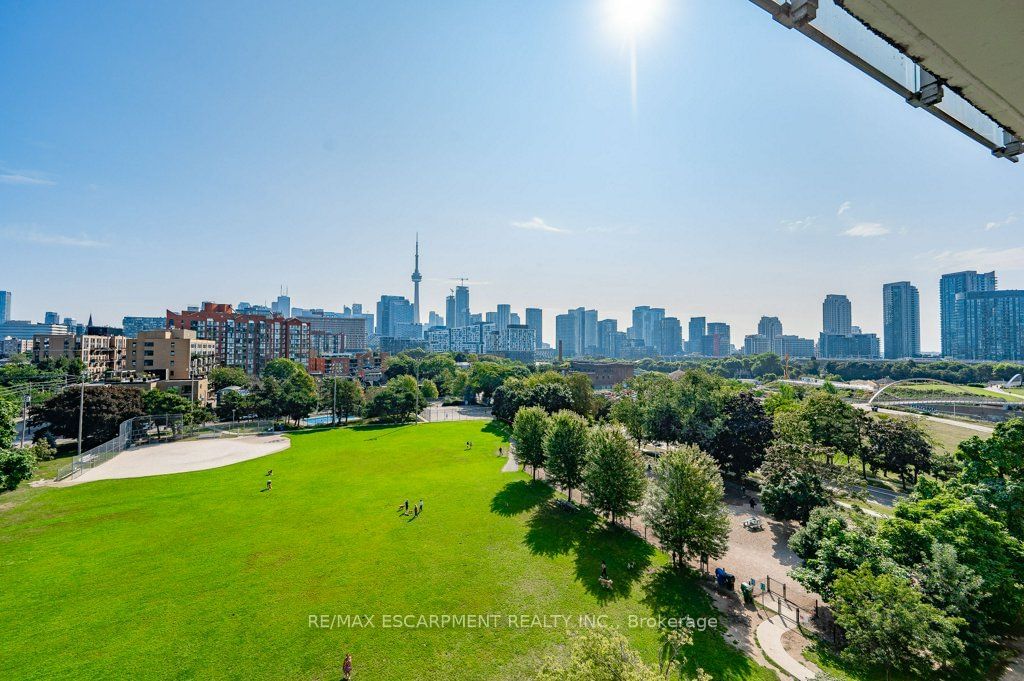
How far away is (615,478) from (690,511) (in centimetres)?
582

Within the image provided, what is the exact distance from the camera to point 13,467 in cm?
3431

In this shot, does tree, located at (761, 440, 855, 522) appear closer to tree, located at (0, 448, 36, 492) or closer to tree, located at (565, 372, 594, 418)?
tree, located at (565, 372, 594, 418)

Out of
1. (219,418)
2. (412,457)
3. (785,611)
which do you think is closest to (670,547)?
(785,611)

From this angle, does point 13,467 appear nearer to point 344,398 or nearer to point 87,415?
point 87,415

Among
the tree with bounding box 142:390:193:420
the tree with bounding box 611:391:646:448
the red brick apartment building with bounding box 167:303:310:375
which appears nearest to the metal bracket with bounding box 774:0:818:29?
the tree with bounding box 611:391:646:448

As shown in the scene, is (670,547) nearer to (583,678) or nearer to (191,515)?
(583,678)

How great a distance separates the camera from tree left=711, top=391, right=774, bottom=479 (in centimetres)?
3956

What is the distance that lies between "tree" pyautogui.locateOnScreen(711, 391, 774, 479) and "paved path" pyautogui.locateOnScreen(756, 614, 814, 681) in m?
21.2

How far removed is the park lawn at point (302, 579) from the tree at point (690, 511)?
2129 mm

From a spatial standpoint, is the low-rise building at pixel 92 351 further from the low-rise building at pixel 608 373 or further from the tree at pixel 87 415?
the low-rise building at pixel 608 373

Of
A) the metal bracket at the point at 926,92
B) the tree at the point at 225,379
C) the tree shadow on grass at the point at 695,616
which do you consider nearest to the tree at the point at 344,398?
the tree at the point at 225,379

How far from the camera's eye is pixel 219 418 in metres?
67.6

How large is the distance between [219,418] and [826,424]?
82563 mm

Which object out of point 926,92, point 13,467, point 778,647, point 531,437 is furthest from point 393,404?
point 926,92
